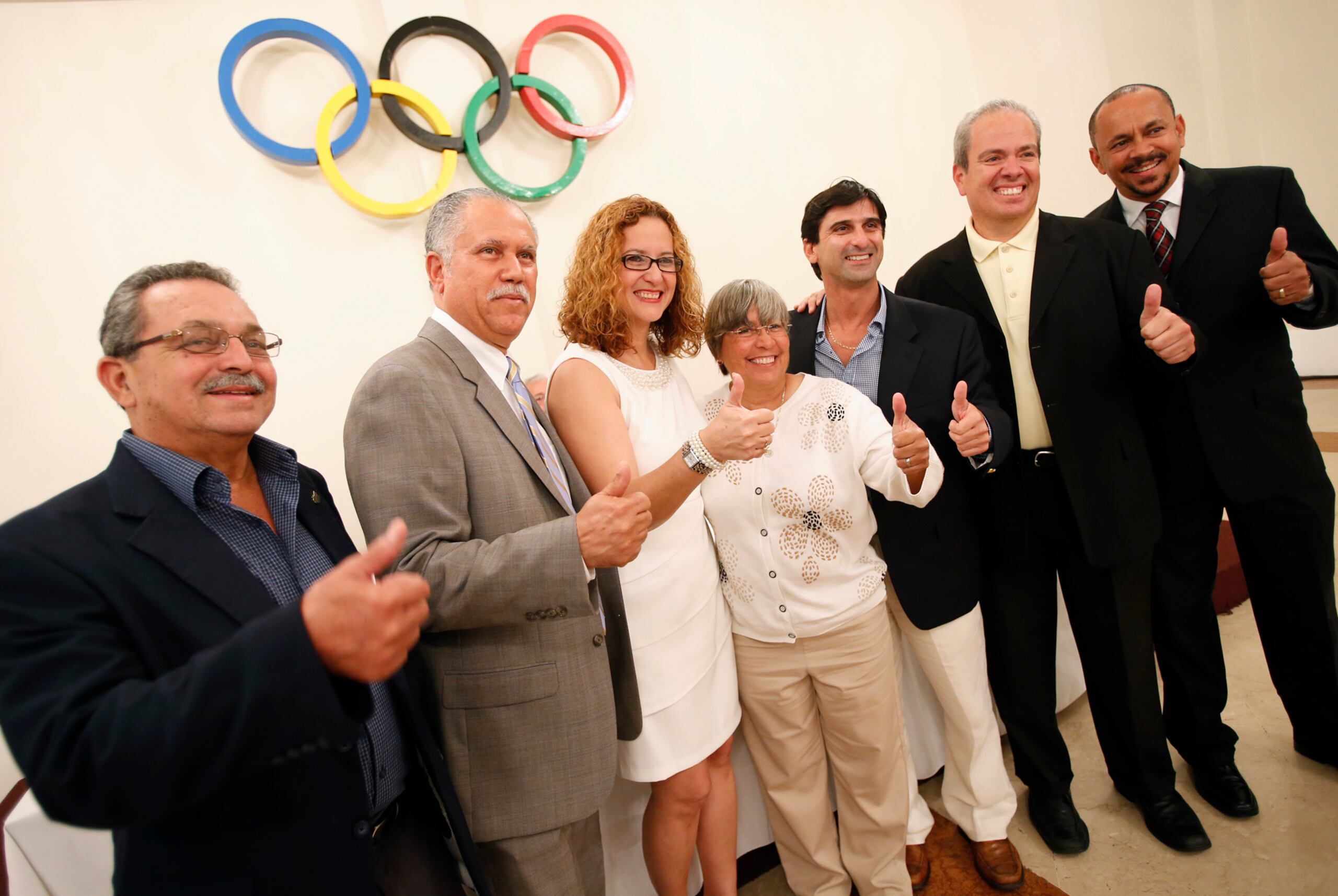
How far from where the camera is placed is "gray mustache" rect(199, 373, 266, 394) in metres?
1.03

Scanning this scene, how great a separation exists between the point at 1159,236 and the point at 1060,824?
1854mm

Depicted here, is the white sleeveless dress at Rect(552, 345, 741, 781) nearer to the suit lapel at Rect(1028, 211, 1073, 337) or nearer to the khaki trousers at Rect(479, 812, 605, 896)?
the khaki trousers at Rect(479, 812, 605, 896)

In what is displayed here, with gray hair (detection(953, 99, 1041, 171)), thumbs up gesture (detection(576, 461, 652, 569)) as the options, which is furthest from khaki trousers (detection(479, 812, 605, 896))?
gray hair (detection(953, 99, 1041, 171))

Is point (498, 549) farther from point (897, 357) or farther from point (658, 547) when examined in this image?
point (897, 357)

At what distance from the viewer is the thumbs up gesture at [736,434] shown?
1.30 m

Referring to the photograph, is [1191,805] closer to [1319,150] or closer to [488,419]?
[488,419]

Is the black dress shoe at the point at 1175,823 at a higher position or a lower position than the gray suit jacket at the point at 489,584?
lower

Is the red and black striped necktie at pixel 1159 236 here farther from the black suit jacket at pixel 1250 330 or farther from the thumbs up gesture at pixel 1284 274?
the thumbs up gesture at pixel 1284 274

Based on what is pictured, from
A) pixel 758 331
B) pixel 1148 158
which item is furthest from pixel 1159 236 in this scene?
pixel 758 331

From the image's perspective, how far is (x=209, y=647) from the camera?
3.01 feet

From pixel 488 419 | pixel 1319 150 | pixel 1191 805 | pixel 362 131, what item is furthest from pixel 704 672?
pixel 1319 150

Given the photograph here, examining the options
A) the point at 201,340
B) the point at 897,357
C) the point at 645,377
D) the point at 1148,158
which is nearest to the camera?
the point at 201,340

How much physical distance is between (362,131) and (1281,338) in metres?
3.21

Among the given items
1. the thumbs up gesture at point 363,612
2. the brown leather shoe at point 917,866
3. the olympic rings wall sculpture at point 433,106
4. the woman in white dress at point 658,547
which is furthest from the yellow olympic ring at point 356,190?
the brown leather shoe at point 917,866
